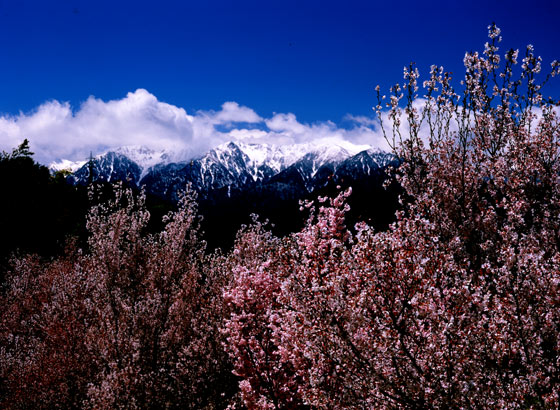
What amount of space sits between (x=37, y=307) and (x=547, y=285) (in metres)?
28.7

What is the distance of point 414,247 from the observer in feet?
18.0

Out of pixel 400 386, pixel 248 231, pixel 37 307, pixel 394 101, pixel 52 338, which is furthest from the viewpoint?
pixel 37 307

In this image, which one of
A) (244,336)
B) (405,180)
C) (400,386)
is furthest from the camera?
(405,180)

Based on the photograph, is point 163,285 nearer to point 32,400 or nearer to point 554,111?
point 32,400

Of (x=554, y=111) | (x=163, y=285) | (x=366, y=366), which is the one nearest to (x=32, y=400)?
(x=163, y=285)

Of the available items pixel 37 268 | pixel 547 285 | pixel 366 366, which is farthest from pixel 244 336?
pixel 37 268

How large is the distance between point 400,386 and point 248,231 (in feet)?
44.3

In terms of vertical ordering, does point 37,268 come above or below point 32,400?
above

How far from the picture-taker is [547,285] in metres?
5.36

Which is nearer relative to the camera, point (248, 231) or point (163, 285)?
point (163, 285)

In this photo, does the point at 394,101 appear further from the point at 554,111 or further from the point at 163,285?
the point at 163,285

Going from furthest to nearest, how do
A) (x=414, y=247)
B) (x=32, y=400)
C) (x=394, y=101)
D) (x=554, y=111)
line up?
(x=32, y=400), (x=394, y=101), (x=554, y=111), (x=414, y=247)

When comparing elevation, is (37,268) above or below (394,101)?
below

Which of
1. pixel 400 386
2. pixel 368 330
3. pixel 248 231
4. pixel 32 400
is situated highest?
pixel 248 231
